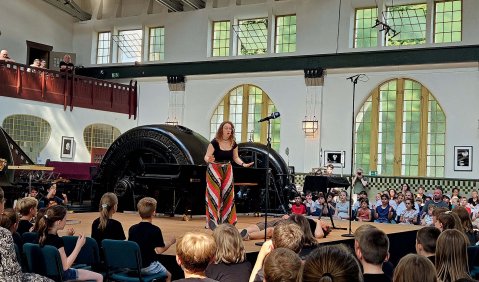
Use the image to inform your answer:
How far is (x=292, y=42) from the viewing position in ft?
65.6

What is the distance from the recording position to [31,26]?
22.1 meters

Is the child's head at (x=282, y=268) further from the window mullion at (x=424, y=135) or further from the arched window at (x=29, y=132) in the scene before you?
the arched window at (x=29, y=132)

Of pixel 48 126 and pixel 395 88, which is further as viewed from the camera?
pixel 48 126

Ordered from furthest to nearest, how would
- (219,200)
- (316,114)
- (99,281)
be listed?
(316,114) < (219,200) < (99,281)

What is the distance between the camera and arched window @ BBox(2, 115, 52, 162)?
62.0ft

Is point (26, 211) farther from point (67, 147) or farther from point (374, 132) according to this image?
point (67, 147)

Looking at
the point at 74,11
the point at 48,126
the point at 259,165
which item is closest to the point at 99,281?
the point at 259,165

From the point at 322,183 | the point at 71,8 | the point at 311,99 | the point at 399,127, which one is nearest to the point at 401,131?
the point at 399,127

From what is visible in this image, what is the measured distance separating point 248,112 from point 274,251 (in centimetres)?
1720

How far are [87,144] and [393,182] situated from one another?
33.8 ft

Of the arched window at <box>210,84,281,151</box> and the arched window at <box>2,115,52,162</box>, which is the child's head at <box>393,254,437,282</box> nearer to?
the arched window at <box>210,84,281,151</box>

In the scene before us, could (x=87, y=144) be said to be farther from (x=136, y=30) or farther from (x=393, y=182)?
(x=393, y=182)

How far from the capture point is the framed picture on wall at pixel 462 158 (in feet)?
54.9

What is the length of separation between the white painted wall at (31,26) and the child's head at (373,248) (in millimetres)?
19437
